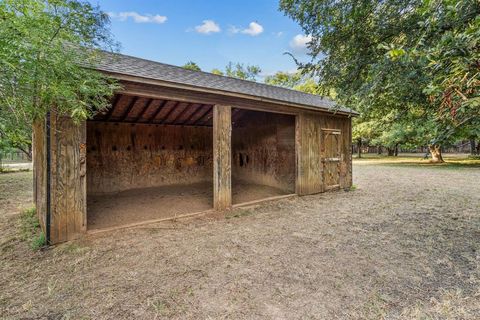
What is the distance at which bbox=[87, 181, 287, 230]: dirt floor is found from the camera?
171 inches

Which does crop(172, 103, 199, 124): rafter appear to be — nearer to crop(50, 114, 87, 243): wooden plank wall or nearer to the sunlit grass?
crop(50, 114, 87, 243): wooden plank wall

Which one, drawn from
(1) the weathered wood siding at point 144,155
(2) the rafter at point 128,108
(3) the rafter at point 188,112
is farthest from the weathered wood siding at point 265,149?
(2) the rafter at point 128,108

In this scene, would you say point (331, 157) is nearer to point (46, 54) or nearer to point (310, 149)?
point (310, 149)

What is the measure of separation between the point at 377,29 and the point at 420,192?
5.40m

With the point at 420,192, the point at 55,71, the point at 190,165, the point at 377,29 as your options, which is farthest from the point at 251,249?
the point at 420,192

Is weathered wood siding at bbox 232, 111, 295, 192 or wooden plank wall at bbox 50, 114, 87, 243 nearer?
wooden plank wall at bbox 50, 114, 87, 243

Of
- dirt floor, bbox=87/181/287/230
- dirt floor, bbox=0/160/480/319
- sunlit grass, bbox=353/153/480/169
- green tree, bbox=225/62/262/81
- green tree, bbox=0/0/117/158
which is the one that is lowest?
dirt floor, bbox=0/160/480/319

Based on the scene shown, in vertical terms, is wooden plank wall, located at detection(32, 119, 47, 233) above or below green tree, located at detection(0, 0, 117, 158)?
below

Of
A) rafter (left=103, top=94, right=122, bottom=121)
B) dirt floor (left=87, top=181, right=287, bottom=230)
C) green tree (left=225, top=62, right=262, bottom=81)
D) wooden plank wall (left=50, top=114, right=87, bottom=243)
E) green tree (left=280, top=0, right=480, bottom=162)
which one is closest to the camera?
green tree (left=280, top=0, right=480, bottom=162)

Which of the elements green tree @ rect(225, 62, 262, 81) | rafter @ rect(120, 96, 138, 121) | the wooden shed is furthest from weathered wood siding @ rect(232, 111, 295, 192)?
green tree @ rect(225, 62, 262, 81)

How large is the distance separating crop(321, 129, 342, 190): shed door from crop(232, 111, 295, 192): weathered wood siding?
0.97 m

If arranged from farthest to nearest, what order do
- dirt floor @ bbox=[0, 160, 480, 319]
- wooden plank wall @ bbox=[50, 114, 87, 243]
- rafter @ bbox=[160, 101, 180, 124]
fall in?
1. rafter @ bbox=[160, 101, 180, 124]
2. wooden plank wall @ bbox=[50, 114, 87, 243]
3. dirt floor @ bbox=[0, 160, 480, 319]

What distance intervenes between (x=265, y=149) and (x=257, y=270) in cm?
545

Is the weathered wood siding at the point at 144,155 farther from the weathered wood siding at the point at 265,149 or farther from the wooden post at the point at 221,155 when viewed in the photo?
the wooden post at the point at 221,155
